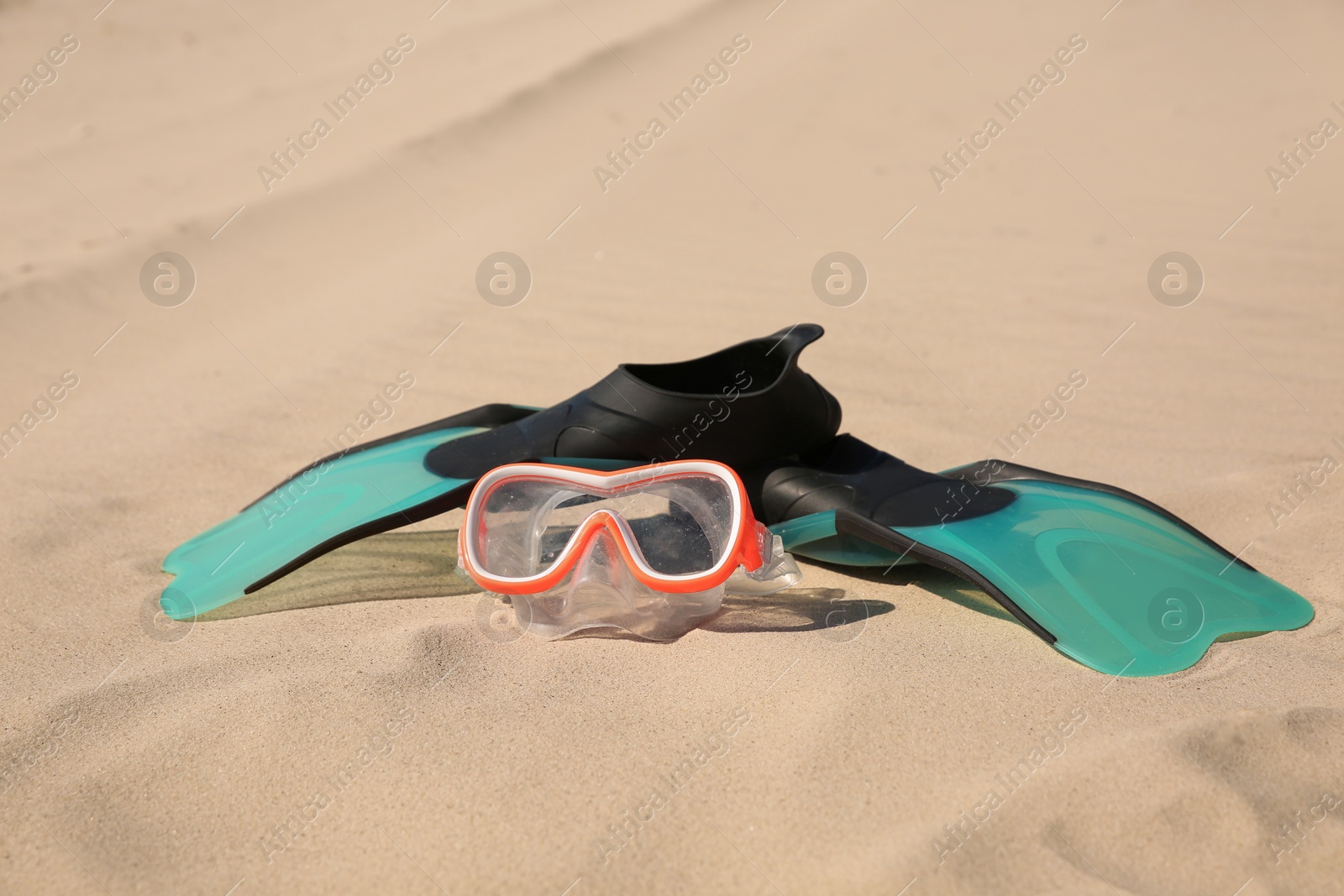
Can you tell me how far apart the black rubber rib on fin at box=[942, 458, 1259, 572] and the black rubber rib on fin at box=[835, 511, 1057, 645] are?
1.30 ft

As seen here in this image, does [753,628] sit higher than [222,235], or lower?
lower

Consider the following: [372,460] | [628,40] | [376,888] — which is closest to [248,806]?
[376,888]

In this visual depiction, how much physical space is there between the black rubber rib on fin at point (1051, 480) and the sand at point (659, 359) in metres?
0.23

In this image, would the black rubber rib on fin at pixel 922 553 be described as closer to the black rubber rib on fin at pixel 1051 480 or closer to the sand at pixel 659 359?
the sand at pixel 659 359

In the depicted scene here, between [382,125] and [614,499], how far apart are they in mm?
6876

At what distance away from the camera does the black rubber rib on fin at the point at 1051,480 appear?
2309 millimetres

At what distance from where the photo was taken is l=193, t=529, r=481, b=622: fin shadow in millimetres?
2232

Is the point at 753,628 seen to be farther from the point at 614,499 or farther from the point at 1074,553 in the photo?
the point at 1074,553

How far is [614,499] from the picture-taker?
2.15 meters

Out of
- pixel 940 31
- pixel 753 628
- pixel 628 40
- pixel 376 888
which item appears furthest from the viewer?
pixel 628 40

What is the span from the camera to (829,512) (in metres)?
2.17

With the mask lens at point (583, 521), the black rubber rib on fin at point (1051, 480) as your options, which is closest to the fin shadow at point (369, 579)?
the mask lens at point (583, 521)

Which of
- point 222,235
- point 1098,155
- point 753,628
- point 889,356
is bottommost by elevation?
point 753,628

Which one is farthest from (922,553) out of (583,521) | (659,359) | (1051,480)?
(659,359)
